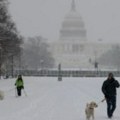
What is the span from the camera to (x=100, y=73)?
99562 mm

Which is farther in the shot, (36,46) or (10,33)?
(36,46)

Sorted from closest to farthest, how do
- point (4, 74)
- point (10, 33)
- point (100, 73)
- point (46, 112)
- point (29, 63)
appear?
point (46, 112) → point (10, 33) → point (4, 74) → point (100, 73) → point (29, 63)

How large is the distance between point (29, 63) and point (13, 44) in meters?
78.9

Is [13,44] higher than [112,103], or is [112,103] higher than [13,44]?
[13,44]

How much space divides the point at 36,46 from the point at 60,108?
131759mm

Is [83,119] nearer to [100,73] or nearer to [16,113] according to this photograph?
[16,113]

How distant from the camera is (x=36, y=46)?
6245 inches

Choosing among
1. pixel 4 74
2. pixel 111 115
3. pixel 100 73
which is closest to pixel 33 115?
pixel 111 115

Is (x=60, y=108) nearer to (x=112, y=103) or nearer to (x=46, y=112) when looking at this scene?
(x=46, y=112)

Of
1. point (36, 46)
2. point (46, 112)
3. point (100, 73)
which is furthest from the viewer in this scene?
point (36, 46)

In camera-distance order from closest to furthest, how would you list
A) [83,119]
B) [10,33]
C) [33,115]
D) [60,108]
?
[83,119], [33,115], [60,108], [10,33]

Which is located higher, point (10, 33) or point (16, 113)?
point (10, 33)

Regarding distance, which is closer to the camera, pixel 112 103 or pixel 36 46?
pixel 112 103

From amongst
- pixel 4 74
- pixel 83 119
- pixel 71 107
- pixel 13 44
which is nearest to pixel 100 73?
pixel 4 74
